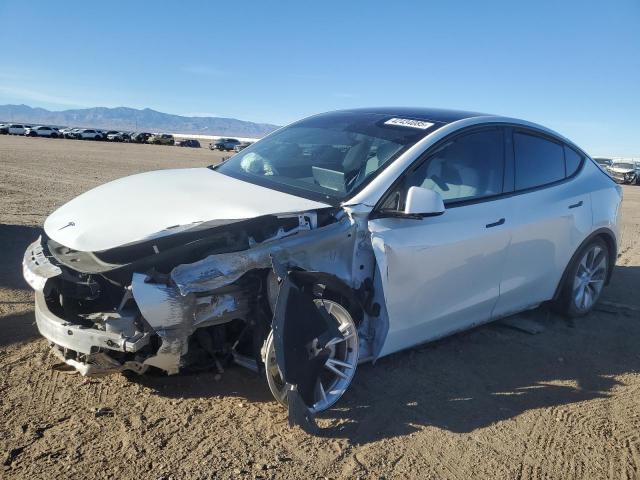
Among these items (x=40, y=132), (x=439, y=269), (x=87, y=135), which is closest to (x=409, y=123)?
(x=439, y=269)

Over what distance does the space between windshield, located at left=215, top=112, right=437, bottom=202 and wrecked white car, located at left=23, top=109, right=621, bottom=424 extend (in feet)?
0.06

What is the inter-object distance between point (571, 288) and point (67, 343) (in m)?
4.26

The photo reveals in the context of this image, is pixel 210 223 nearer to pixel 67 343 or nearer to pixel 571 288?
pixel 67 343

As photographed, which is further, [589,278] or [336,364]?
[589,278]

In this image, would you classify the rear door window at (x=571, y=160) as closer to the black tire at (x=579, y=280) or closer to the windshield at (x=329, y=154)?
the black tire at (x=579, y=280)

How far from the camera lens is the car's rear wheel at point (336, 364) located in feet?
10.8

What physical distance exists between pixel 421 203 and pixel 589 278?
9.30ft

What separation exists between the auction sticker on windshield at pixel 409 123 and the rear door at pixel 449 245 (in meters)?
0.23

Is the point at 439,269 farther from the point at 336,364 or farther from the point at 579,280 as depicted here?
the point at 579,280

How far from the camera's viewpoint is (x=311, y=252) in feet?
11.0

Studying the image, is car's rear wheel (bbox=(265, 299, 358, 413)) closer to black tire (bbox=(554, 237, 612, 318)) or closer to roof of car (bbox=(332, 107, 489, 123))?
roof of car (bbox=(332, 107, 489, 123))

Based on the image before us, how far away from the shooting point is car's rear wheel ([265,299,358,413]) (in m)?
3.28

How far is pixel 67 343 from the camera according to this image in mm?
3055

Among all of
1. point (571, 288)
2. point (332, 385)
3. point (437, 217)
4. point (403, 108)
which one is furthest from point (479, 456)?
point (403, 108)
